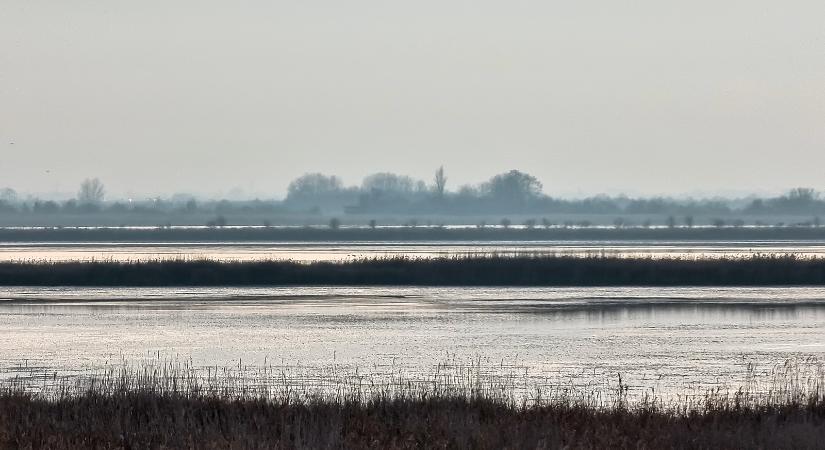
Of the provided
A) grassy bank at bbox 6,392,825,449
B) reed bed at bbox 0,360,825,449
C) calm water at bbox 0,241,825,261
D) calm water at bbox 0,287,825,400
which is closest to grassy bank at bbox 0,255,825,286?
calm water at bbox 0,287,825,400

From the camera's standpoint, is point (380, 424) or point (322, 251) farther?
point (322, 251)

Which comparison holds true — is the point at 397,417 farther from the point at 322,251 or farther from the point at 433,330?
the point at 322,251

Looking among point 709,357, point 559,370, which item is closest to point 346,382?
point 559,370

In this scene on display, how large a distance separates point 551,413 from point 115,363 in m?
11.5

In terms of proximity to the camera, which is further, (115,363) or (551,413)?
(115,363)

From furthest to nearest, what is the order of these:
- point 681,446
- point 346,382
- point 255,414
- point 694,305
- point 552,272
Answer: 1. point 552,272
2. point 694,305
3. point 346,382
4. point 255,414
5. point 681,446

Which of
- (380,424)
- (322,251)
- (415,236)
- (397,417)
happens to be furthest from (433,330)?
(415,236)

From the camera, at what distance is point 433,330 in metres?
34.5

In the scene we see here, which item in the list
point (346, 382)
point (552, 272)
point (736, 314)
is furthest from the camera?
point (552, 272)

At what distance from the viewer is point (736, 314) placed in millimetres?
39281

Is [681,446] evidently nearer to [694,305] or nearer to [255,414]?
[255,414]

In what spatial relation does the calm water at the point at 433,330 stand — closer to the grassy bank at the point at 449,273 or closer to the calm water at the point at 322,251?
the grassy bank at the point at 449,273

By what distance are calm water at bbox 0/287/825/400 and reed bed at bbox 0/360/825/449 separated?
3.33 meters

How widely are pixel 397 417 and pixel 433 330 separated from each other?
50.8ft
